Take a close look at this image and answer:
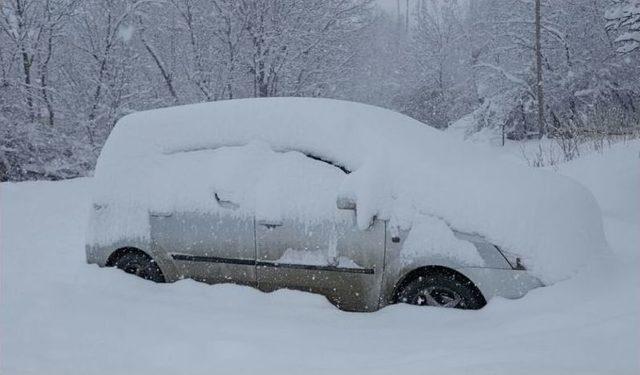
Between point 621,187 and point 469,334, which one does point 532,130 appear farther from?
point 469,334

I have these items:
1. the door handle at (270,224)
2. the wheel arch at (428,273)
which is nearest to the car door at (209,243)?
the door handle at (270,224)

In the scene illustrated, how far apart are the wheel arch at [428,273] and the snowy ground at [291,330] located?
15 centimetres

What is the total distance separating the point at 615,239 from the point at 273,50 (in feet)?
44.2

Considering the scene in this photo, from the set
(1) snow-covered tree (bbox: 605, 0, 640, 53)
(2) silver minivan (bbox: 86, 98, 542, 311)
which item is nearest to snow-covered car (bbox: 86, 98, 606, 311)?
(2) silver minivan (bbox: 86, 98, 542, 311)

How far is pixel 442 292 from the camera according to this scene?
4188mm

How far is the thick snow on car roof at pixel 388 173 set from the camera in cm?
410

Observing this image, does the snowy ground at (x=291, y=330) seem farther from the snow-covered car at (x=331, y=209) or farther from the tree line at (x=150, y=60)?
the tree line at (x=150, y=60)

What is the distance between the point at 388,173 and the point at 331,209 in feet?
1.75

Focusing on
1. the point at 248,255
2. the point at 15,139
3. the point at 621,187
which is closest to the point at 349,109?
the point at 248,255

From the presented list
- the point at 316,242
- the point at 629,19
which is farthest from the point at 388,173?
the point at 629,19

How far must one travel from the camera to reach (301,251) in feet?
14.6

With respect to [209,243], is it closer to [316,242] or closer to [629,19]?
[316,242]

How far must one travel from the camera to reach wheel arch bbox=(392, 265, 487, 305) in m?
4.12

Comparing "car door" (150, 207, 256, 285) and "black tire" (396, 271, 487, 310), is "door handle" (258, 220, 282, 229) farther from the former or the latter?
"black tire" (396, 271, 487, 310)
